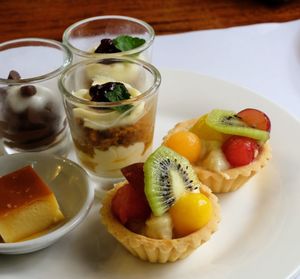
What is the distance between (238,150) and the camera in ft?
5.84

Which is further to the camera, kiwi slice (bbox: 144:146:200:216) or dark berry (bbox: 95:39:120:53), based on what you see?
dark berry (bbox: 95:39:120:53)

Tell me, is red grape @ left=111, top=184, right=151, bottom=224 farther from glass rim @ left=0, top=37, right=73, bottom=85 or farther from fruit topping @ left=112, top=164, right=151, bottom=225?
glass rim @ left=0, top=37, right=73, bottom=85

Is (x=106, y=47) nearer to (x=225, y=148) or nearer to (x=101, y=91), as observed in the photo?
(x=101, y=91)

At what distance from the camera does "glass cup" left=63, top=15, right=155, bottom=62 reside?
6.91 ft

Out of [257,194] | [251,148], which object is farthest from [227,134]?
[257,194]

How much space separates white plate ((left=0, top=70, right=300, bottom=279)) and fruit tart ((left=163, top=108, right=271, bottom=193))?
0.06m

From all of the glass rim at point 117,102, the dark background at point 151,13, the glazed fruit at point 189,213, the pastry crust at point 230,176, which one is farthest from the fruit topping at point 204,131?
the dark background at point 151,13

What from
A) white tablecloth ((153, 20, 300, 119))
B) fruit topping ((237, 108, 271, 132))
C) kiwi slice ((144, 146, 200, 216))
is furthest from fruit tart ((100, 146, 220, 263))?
white tablecloth ((153, 20, 300, 119))

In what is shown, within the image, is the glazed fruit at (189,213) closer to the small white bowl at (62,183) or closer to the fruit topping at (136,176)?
the fruit topping at (136,176)

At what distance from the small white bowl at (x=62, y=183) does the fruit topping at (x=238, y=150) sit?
48 centimetres

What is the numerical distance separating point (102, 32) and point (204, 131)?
27.1 inches

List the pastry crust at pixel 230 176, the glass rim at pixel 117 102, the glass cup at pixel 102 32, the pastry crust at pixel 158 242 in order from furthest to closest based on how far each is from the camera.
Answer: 1. the glass cup at pixel 102 32
2. the pastry crust at pixel 230 176
3. the glass rim at pixel 117 102
4. the pastry crust at pixel 158 242

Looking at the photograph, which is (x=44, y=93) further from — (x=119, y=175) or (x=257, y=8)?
(x=257, y=8)

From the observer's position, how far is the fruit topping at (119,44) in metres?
2.00
